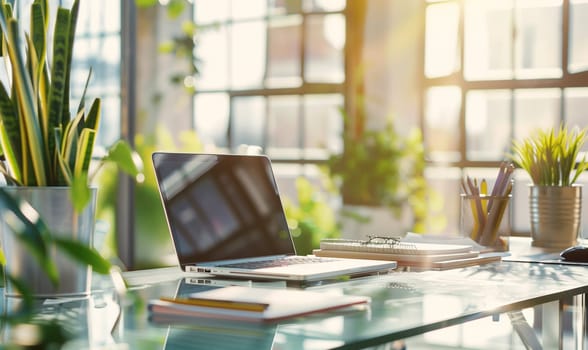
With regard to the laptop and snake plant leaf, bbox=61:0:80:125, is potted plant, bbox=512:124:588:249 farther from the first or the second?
snake plant leaf, bbox=61:0:80:125

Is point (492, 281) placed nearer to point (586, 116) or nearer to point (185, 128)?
point (586, 116)

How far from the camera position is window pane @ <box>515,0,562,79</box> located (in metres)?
4.21

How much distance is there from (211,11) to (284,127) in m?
0.90

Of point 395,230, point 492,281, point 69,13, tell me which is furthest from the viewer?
point 395,230

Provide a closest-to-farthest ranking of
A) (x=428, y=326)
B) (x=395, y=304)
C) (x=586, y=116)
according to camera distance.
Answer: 1. (x=428, y=326)
2. (x=395, y=304)
3. (x=586, y=116)

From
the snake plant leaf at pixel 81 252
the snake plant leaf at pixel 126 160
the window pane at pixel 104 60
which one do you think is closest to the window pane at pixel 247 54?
the window pane at pixel 104 60

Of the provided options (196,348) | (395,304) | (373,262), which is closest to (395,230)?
(373,262)

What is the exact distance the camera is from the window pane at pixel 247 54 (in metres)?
5.08

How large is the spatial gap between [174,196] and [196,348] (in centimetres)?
72

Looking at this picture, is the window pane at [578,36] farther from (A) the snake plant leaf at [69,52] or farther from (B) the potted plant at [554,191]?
(A) the snake plant leaf at [69,52]

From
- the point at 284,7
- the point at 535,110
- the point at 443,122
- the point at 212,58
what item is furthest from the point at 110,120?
the point at 535,110

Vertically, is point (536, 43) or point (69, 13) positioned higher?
point (536, 43)

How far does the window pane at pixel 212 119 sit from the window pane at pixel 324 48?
0.61m

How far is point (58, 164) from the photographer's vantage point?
1309mm
